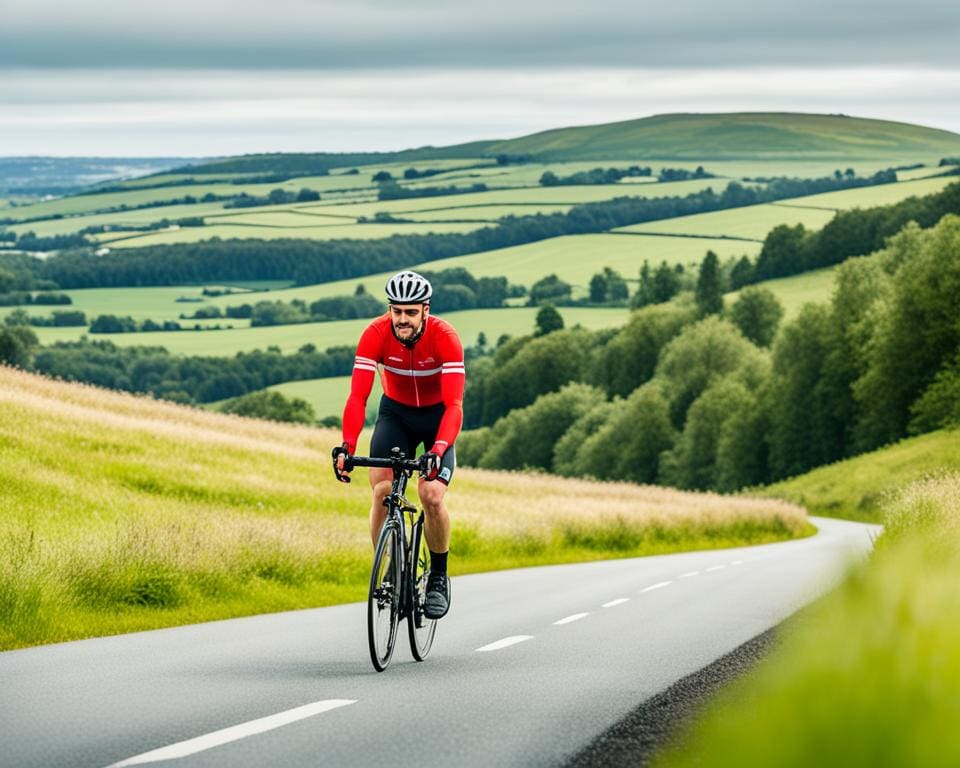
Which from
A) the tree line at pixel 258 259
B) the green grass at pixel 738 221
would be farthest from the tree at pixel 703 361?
the green grass at pixel 738 221

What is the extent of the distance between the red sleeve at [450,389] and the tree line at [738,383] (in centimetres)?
6487

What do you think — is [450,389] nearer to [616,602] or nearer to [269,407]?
[616,602]

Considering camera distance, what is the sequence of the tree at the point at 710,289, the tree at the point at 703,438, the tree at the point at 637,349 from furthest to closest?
the tree at the point at 710,289 < the tree at the point at 637,349 < the tree at the point at 703,438

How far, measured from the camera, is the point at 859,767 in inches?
121

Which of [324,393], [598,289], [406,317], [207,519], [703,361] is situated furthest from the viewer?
[598,289]

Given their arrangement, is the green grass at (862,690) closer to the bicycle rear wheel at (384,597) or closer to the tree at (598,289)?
the bicycle rear wheel at (384,597)

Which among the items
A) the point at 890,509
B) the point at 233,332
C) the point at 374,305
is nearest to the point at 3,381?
the point at 890,509

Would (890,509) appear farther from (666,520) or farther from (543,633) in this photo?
(666,520)

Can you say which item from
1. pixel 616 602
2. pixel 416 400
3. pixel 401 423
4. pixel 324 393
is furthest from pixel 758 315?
pixel 416 400

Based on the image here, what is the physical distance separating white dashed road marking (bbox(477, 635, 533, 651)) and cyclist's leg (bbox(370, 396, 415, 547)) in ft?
4.89

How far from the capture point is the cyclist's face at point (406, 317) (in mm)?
9656

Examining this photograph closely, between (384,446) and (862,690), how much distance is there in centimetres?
723

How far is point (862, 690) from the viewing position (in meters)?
3.23

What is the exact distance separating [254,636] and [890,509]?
9.60 m
